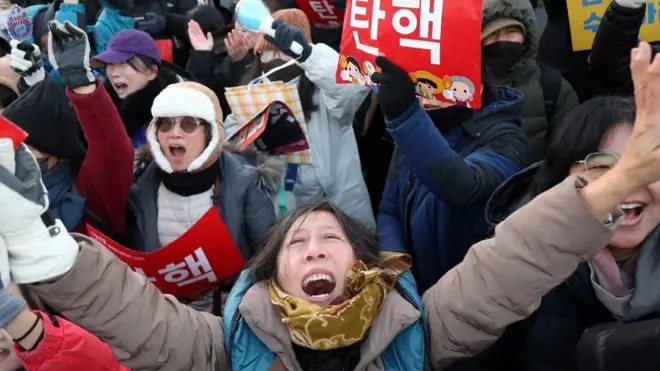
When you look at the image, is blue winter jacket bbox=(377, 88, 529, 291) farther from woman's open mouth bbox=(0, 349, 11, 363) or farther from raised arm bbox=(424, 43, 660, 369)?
woman's open mouth bbox=(0, 349, 11, 363)

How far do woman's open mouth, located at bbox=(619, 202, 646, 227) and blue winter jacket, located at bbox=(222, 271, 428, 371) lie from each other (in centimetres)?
57

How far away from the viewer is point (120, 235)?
2.76 meters

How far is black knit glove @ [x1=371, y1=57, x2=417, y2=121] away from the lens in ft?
6.98

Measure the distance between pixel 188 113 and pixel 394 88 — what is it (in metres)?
1.01

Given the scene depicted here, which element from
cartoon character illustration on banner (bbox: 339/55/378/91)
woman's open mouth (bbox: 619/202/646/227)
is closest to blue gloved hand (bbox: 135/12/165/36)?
cartoon character illustration on banner (bbox: 339/55/378/91)

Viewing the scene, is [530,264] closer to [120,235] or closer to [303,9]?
[120,235]

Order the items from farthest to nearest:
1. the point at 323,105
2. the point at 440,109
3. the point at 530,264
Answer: the point at 323,105, the point at 440,109, the point at 530,264

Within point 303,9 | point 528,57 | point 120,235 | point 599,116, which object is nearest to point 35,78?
point 120,235

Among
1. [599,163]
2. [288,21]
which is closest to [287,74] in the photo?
[288,21]

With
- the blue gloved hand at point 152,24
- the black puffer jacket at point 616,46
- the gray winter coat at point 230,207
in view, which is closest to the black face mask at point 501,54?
the black puffer jacket at point 616,46

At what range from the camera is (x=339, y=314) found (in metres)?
1.69

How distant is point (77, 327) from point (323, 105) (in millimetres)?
1856

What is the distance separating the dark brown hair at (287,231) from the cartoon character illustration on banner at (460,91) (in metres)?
0.51

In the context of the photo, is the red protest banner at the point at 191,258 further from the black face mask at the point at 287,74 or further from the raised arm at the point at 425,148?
the black face mask at the point at 287,74
